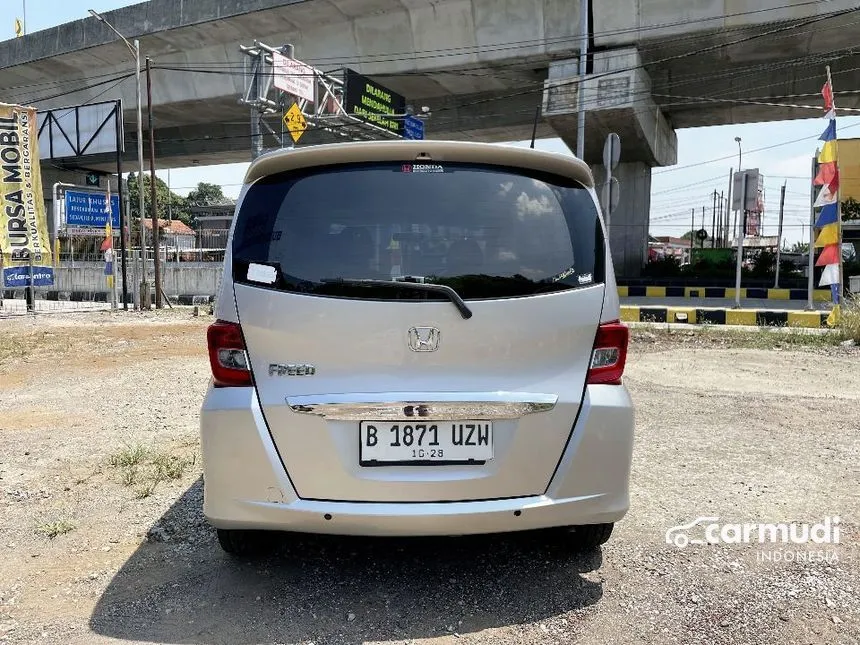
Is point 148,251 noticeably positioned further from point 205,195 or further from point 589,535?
point 205,195

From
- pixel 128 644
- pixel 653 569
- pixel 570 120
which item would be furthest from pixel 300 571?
pixel 570 120

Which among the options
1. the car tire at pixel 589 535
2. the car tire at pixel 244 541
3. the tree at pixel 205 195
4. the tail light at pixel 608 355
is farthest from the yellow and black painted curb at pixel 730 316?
the tree at pixel 205 195

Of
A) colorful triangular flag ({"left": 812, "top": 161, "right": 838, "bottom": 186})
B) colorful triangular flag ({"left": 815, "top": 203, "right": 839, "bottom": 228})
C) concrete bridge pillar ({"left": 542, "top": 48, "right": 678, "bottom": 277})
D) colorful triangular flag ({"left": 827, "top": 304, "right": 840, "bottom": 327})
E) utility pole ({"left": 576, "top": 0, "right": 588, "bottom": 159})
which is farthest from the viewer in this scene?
concrete bridge pillar ({"left": 542, "top": 48, "right": 678, "bottom": 277})

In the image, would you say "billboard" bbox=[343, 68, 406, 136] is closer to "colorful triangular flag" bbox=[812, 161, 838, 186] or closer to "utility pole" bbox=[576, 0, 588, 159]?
"utility pole" bbox=[576, 0, 588, 159]

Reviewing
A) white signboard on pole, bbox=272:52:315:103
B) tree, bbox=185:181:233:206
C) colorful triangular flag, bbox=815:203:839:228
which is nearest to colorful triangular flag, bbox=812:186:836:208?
colorful triangular flag, bbox=815:203:839:228

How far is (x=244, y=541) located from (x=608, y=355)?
5.57 feet

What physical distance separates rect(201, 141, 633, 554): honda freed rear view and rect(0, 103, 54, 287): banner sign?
17.2m

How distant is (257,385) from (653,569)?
72.8 inches

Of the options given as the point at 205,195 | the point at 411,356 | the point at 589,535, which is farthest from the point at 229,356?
the point at 205,195

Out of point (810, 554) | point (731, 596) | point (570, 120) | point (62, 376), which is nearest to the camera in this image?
point (731, 596)

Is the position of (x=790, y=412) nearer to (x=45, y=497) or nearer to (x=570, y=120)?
(x=45, y=497)

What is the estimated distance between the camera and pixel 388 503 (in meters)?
2.41

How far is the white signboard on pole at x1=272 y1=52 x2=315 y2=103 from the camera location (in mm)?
18031

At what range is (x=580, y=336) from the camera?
8.41 ft
